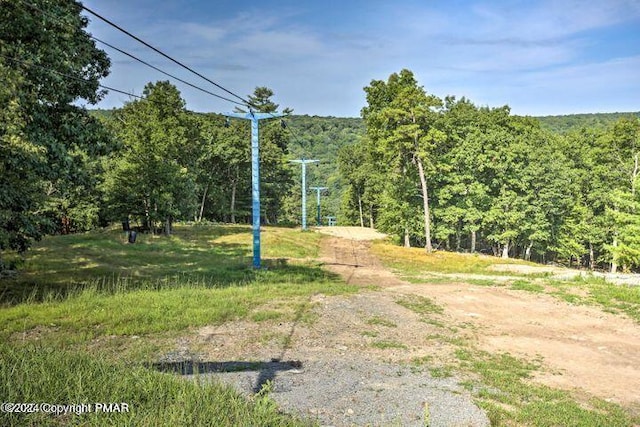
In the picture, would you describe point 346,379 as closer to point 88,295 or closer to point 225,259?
point 88,295

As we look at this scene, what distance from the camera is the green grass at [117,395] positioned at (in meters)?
3.99

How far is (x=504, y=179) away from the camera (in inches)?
1532

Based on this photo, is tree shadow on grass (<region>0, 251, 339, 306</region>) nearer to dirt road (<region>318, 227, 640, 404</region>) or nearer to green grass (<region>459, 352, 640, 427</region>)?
dirt road (<region>318, 227, 640, 404</region>)

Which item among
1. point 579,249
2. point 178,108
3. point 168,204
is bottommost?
point 579,249

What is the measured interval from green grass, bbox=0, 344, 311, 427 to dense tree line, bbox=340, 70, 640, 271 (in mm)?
28717

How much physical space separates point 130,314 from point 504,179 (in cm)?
3581

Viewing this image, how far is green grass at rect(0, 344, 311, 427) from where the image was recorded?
399 cm

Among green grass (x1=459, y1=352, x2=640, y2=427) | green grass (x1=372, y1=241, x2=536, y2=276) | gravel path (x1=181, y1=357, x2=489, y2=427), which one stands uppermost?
gravel path (x1=181, y1=357, x2=489, y2=427)

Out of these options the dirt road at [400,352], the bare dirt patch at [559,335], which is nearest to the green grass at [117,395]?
the dirt road at [400,352]

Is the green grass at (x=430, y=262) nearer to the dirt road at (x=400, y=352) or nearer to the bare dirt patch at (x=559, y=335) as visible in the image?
the bare dirt patch at (x=559, y=335)

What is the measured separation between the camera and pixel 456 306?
46.3ft

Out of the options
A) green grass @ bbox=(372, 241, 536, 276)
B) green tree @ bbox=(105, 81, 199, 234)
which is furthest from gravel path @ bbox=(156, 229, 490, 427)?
green tree @ bbox=(105, 81, 199, 234)

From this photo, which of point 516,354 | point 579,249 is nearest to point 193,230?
point 516,354

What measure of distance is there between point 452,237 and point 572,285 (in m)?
31.2
